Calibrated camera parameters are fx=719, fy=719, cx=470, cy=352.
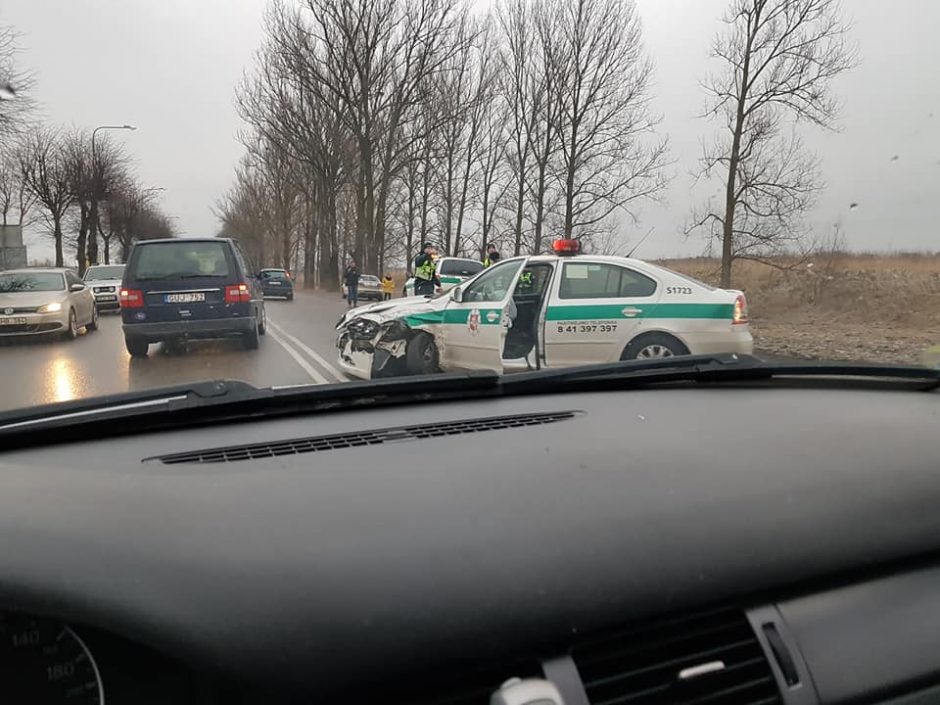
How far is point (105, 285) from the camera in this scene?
23156 mm

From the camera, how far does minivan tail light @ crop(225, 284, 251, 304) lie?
10.2m

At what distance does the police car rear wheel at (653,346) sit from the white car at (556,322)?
0.03 ft

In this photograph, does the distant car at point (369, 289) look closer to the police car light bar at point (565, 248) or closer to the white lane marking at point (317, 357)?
the white lane marking at point (317, 357)

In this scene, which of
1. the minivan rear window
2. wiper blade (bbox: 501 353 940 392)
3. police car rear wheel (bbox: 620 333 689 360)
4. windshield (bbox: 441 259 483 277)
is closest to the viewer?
wiper blade (bbox: 501 353 940 392)

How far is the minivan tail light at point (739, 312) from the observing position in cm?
733

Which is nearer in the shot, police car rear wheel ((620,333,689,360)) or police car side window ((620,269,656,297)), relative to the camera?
police car rear wheel ((620,333,689,360))

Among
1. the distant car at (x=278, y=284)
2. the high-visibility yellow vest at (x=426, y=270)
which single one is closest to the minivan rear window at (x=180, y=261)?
the high-visibility yellow vest at (x=426, y=270)

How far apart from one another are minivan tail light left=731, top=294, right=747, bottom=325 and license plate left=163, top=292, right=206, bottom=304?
22.9 ft

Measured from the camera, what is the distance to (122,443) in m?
2.19

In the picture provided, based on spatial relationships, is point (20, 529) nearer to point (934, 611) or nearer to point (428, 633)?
point (428, 633)

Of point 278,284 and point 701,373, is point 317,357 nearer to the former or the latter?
point 701,373

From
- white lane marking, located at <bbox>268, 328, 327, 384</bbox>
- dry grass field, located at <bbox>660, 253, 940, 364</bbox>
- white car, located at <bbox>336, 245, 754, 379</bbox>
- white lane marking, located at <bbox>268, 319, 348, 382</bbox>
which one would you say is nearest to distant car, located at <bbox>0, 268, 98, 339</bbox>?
white lane marking, located at <bbox>268, 328, 327, 384</bbox>

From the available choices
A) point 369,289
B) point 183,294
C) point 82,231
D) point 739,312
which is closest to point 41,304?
point 183,294

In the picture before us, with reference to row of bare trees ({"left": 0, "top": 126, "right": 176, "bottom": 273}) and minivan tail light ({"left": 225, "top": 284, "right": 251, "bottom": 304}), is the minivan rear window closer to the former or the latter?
minivan tail light ({"left": 225, "top": 284, "right": 251, "bottom": 304})
